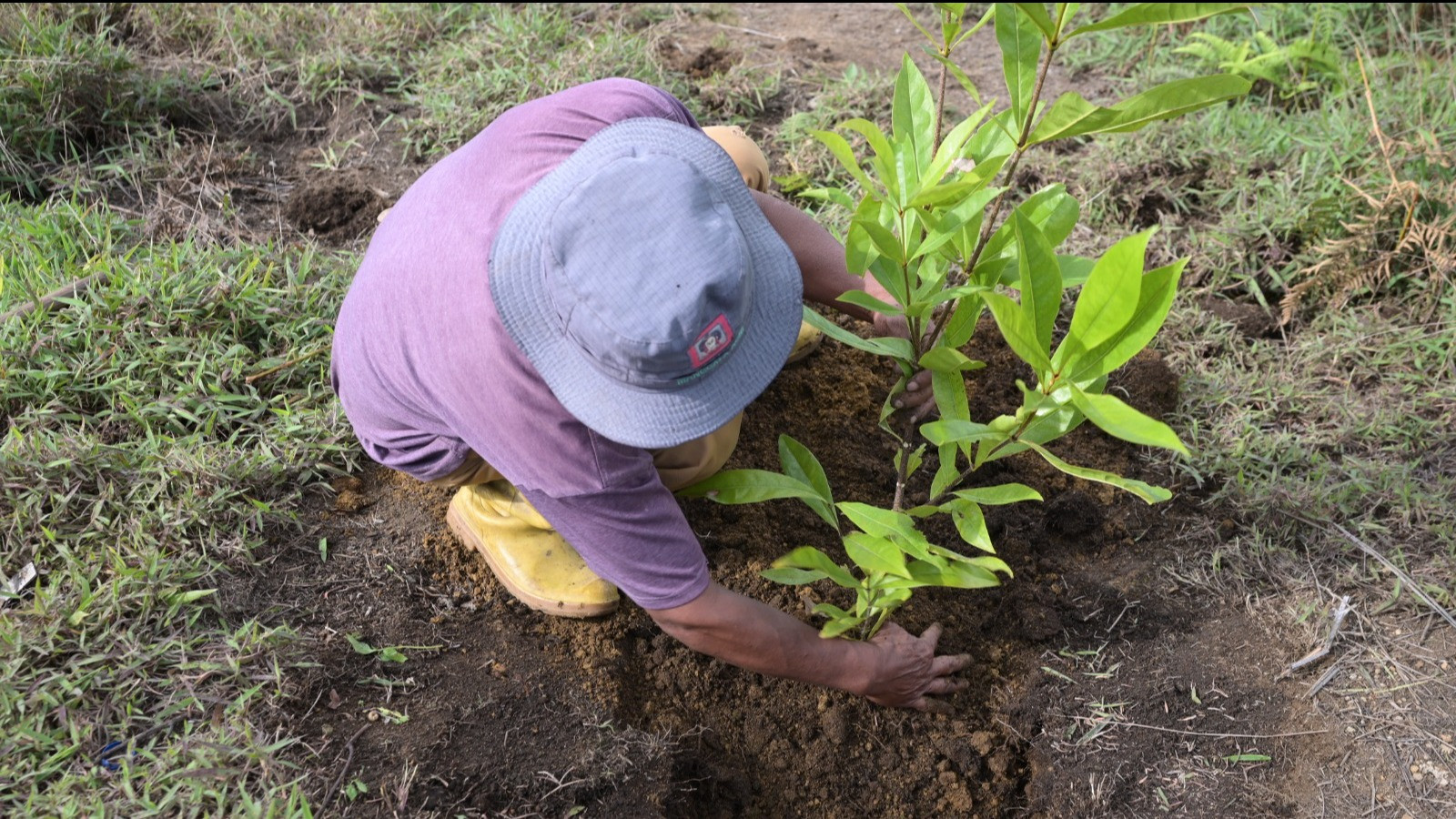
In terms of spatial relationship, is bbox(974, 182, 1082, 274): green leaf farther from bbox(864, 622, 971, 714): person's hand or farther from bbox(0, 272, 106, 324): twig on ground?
bbox(0, 272, 106, 324): twig on ground

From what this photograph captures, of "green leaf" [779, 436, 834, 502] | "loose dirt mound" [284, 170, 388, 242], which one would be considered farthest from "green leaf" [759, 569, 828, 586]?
"loose dirt mound" [284, 170, 388, 242]

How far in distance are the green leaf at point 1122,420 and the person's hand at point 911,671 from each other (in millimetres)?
802

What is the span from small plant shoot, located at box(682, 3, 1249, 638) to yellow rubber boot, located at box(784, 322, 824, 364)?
604mm

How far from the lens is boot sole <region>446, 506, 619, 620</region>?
2121mm

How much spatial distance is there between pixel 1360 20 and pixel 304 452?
359cm

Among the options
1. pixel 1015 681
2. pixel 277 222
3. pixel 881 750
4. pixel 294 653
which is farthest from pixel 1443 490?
pixel 277 222

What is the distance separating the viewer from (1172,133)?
315 centimetres

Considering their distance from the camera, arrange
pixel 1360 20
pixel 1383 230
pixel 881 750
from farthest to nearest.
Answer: pixel 1360 20 → pixel 1383 230 → pixel 881 750

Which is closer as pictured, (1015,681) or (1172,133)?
(1015,681)

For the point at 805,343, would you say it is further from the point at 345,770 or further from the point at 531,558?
the point at 345,770

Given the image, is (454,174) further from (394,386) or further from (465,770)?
(465,770)

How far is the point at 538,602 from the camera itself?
6.98 ft

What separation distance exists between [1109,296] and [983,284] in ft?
1.23

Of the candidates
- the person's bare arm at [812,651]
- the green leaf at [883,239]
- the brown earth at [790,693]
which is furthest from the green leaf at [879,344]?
the brown earth at [790,693]
